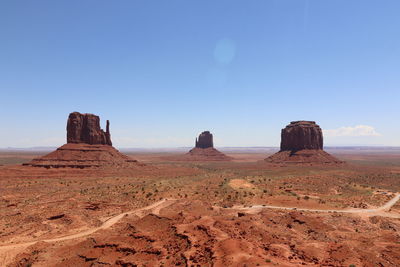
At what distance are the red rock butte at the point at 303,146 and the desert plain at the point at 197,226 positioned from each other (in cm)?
6852

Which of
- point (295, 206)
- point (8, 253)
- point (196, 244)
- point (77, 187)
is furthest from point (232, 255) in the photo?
point (77, 187)

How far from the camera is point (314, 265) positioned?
706 inches

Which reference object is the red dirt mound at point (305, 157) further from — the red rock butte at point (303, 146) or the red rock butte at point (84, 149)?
the red rock butte at point (84, 149)

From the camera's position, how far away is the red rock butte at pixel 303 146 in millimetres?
119562

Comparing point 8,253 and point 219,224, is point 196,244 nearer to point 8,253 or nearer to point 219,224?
point 219,224

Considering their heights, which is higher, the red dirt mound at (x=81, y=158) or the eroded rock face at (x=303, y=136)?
the eroded rock face at (x=303, y=136)

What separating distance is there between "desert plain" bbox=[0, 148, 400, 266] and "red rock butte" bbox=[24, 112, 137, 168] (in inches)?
1000

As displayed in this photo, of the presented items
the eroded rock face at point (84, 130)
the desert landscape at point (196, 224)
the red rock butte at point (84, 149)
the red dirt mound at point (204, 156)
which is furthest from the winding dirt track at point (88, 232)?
the red dirt mound at point (204, 156)

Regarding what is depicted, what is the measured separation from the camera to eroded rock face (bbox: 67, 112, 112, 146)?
9056 cm

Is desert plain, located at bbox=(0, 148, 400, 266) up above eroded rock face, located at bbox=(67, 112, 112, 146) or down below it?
below

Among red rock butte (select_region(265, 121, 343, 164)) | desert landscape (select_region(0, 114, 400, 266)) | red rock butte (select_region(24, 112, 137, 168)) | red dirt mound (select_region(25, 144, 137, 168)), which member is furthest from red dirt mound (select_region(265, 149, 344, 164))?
red dirt mound (select_region(25, 144, 137, 168))

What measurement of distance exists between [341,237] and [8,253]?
35.5 meters

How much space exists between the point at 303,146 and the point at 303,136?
570 centimetres

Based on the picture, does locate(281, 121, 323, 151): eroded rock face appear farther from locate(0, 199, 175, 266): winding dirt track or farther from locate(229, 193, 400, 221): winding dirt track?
locate(0, 199, 175, 266): winding dirt track
